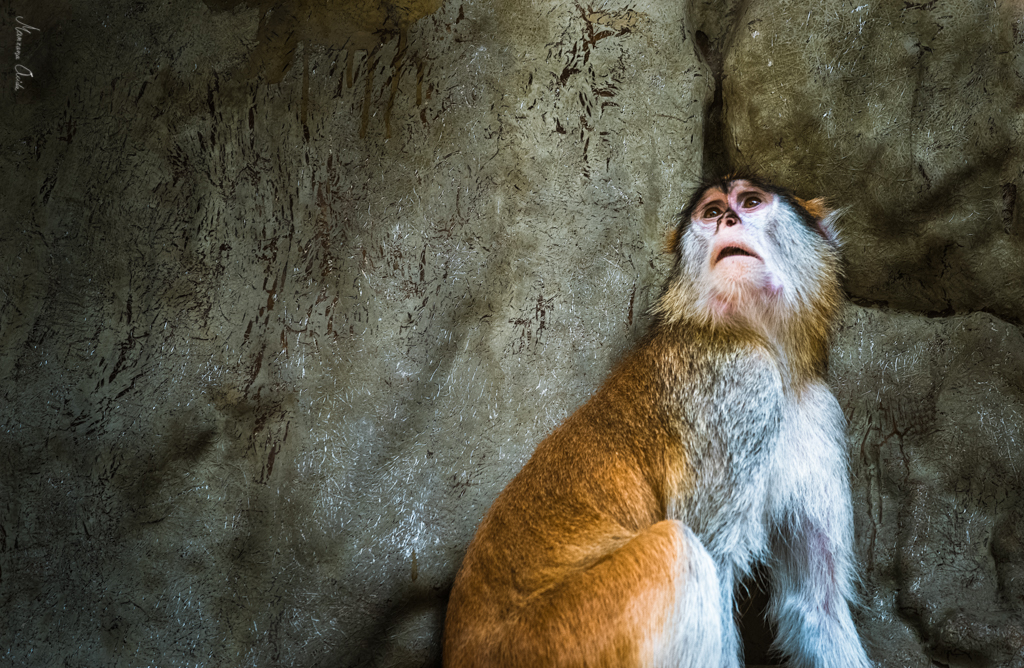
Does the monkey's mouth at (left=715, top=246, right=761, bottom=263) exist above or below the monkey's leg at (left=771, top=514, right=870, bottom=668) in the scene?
above

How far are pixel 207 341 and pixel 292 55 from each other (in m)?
0.87

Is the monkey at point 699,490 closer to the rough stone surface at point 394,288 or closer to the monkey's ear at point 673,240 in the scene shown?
the monkey's ear at point 673,240

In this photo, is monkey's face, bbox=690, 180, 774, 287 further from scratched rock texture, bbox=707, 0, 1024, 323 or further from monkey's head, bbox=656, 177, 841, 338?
scratched rock texture, bbox=707, 0, 1024, 323

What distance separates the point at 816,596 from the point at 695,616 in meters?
0.57

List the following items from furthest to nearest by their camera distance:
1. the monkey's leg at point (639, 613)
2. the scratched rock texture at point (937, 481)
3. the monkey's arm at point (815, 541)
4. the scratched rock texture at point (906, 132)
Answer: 1. the scratched rock texture at point (906, 132)
2. the scratched rock texture at point (937, 481)
3. the monkey's arm at point (815, 541)
4. the monkey's leg at point (639, 613)

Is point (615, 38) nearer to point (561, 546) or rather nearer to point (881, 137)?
point (881, 137)

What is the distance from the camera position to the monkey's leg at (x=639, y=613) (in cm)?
145

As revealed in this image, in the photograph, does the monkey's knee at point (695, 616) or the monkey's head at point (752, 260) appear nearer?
the monkey's knee at point (695, 616)

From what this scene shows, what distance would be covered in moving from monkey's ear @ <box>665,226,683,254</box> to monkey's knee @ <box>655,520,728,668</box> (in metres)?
0.85

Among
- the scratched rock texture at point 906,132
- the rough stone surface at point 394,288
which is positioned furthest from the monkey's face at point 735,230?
the scratched rock texture at point 906,132

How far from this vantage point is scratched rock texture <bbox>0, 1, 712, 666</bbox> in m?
1.83

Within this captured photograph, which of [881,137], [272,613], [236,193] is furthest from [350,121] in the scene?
[881,137]

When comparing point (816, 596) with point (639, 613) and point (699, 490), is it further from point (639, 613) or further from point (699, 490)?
point (639, 613)

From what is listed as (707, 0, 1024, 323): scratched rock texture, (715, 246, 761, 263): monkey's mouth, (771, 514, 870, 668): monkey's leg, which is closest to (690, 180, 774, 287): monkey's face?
(715, 246, 761, 263): monkey's mouth
